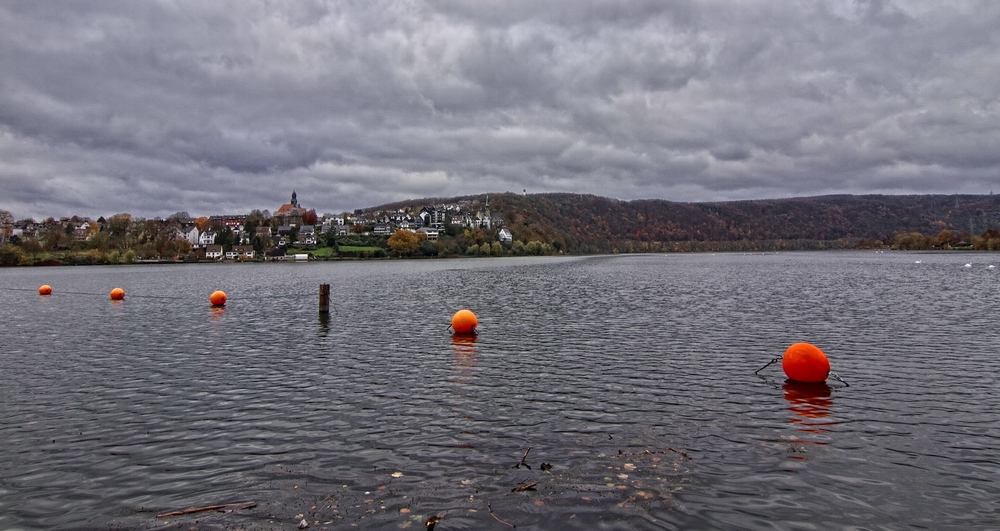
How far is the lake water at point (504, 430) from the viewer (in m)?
9.78

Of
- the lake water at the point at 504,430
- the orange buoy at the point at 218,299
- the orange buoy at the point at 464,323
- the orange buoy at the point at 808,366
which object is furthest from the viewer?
the orange buoy at the point at 218,299

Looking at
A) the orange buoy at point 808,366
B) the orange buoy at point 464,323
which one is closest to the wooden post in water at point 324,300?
the orange buoy at point 464,323

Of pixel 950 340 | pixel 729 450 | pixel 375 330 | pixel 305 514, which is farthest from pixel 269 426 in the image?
pixel 950 340

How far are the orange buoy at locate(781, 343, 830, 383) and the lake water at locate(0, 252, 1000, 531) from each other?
0.50 meters

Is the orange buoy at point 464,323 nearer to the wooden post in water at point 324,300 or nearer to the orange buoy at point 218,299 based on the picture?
the wooden post in water at point 324,300

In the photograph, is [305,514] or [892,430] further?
[892,430]

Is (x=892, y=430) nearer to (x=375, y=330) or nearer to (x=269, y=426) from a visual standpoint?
(x=269, y=426)

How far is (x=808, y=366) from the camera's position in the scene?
60.5 feet

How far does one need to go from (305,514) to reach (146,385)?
1321 centimetres

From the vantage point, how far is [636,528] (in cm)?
898

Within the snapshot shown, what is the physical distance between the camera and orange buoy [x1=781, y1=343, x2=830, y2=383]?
18.5 metres

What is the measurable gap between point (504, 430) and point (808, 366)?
10.7 meters

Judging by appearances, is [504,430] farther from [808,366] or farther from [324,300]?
[324,300]

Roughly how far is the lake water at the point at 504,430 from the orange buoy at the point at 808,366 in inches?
19.6
